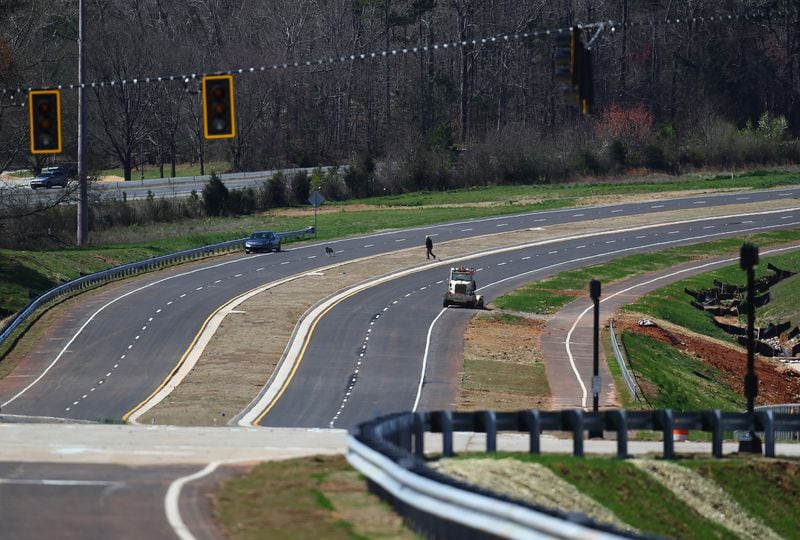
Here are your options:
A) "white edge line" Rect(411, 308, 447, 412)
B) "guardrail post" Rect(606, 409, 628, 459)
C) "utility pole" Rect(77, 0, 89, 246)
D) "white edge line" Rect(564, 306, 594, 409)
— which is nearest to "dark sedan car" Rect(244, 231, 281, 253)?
"utility pole" Rect(77, 0, 89, 246)

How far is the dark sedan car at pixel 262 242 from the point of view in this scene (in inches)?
3349

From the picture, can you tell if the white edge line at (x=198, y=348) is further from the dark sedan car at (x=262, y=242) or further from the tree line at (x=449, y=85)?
the tree line at (x=449, y=85)

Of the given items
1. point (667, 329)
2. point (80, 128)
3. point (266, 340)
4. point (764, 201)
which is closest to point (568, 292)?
point (667, 329)

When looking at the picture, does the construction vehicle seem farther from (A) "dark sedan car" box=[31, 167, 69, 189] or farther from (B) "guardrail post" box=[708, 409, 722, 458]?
(A) "dark sedan car" box=[31, 167, 69, 189]

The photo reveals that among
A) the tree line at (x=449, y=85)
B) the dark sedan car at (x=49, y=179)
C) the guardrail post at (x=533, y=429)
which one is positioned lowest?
the guardrail post at (x=533, y=429)

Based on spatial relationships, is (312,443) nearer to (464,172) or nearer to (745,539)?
(745,539)

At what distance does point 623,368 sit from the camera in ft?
167

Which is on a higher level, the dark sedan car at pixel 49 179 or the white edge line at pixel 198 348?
the dark sedan car at pixel 49 179

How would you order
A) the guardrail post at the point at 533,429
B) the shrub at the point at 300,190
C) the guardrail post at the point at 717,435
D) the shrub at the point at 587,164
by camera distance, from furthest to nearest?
the shrub at the point at 587,164 < the shrub at the point at 300,190 < the guardrail post at the point at 717,435 < the guardrail post at the point at 533,429

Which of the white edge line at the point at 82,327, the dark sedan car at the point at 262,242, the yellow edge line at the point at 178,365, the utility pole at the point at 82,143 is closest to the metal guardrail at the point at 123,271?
the dark sedan car at the point at 262,242

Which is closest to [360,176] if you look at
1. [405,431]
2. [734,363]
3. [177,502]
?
[734,363]

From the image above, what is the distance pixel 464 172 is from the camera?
12306 cm

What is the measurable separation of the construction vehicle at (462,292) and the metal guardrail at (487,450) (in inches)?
1461

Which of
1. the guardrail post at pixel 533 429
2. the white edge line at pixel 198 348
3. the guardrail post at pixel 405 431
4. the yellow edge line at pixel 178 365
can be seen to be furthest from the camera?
the white edge line at pixel 198 348
